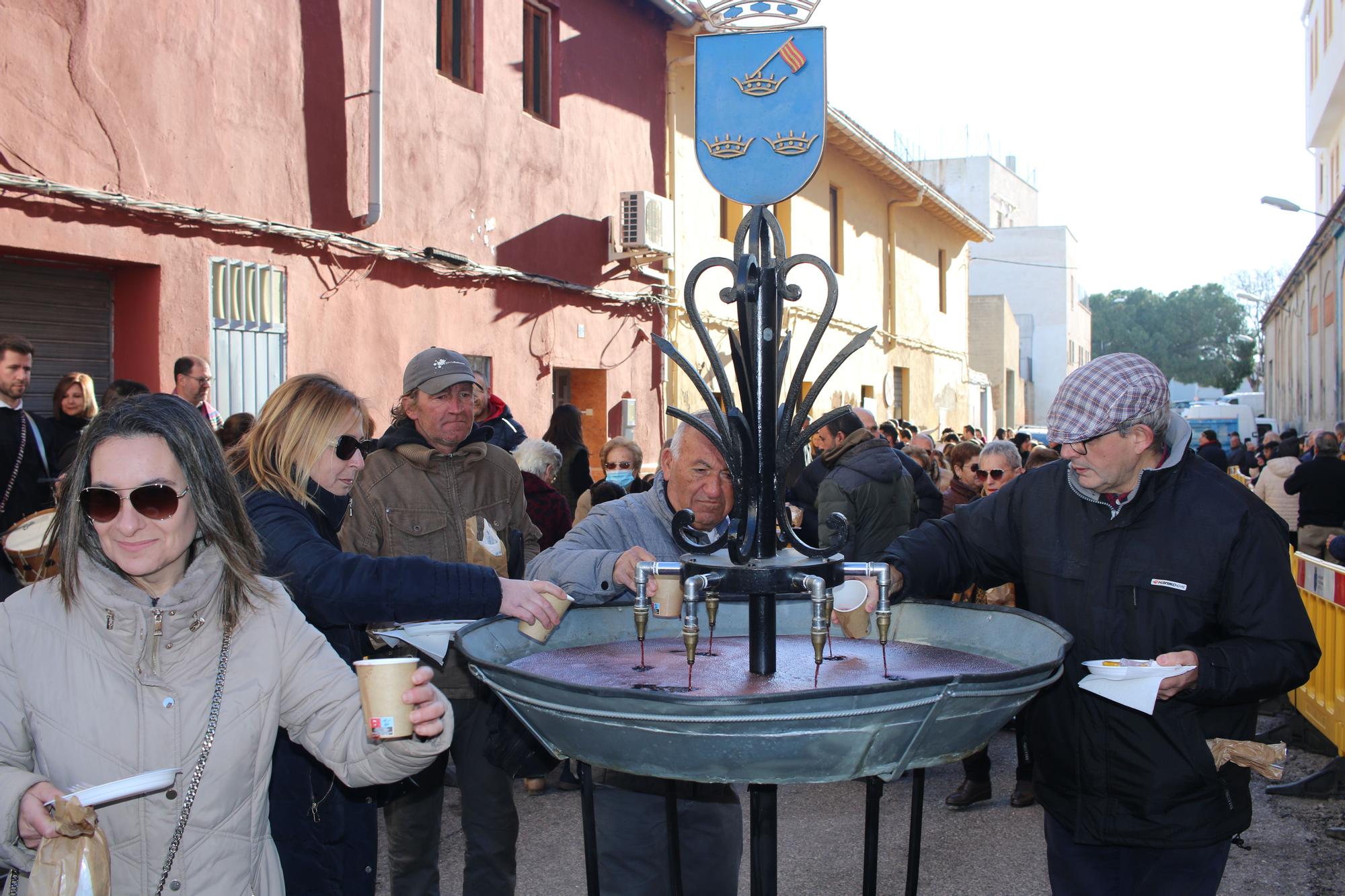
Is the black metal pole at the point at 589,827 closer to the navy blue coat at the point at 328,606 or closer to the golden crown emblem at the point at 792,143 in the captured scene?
the navy blue coat at the point at 328,606

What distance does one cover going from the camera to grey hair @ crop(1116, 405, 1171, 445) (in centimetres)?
288

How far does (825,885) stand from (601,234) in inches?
402

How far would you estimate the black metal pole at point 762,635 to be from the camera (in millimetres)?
2574

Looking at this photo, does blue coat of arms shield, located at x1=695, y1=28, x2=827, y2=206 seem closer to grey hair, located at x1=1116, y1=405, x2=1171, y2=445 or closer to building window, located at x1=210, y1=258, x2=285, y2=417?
grey hair, located at x1=1116, y1=405, x2=1171, y2=445

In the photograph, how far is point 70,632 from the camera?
2.32 m

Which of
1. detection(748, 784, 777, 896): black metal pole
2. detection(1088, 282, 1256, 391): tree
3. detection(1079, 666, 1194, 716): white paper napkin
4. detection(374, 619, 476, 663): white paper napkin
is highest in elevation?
detection(1088, 282, 1256, 391): tree

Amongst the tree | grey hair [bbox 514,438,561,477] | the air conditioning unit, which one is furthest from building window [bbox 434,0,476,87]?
the tree

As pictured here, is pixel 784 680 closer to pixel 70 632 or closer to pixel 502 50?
pixel 70 632

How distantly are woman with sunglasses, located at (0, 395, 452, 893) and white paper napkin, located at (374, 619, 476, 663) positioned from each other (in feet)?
1.89

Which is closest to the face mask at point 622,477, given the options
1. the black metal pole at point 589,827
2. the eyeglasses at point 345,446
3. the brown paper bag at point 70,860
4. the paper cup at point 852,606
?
the eyeglasses at point 345,446

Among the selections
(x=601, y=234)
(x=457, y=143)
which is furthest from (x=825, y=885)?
(x=601, y=234)

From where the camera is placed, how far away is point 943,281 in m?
29.7

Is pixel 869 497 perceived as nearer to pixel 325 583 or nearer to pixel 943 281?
→ pixel 325 583

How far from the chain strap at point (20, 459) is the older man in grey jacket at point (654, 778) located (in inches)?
146
